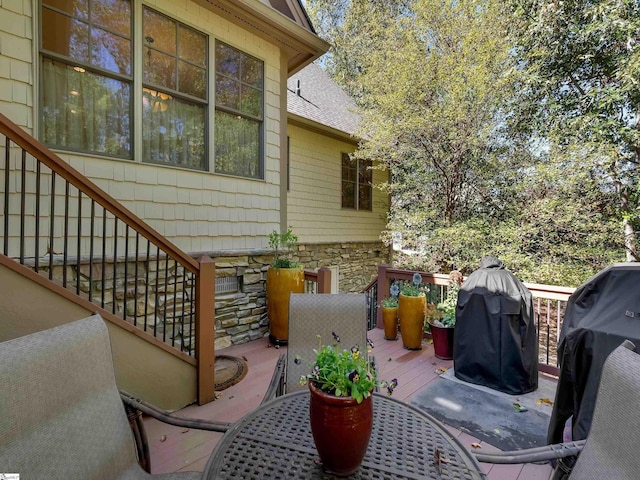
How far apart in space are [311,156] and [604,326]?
Result: 250 inches

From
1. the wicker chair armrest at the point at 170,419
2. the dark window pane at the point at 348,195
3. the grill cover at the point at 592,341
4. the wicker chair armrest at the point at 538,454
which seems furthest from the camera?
the dark window pane at the point at 348,195

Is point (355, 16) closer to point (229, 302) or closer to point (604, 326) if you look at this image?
point (229, 302)

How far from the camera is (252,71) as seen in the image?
179 inches

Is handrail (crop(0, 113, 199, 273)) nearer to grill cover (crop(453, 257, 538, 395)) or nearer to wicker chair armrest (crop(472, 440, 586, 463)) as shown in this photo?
wicker chair armrest (crop(472, 440, 586, 463))

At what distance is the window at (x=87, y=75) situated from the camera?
3045 mm

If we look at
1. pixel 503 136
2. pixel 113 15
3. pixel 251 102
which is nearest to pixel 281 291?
pixel 251 102

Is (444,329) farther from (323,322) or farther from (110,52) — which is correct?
(110,52)

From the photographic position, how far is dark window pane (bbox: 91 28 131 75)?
327 cm

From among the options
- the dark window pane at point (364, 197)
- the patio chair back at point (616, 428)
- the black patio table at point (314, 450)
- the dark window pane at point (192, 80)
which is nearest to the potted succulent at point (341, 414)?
the black patio table at point (314, 450)

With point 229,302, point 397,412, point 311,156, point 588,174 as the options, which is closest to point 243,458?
point 397,412

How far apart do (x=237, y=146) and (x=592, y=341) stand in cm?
421

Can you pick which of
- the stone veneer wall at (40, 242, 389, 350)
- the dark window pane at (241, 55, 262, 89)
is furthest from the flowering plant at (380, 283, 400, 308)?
the dark window pane at (241, 55, 262, 89)

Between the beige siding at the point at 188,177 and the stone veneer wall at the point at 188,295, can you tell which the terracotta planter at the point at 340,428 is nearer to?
the stone veneer wall at the point at 188,295

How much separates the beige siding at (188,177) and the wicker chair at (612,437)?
3.65 m
